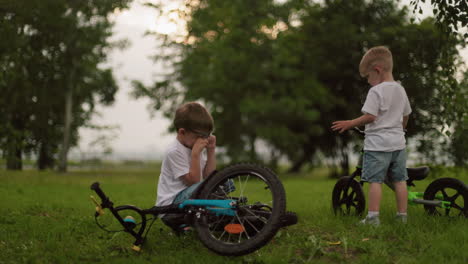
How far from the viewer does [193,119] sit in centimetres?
412

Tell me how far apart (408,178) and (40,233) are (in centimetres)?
406

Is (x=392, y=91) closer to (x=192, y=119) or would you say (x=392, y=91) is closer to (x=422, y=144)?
(x=192, y=119)

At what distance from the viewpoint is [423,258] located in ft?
11.4

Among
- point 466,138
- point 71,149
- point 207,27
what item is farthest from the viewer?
point 71,149

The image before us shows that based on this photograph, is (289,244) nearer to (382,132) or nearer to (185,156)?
(185,156)

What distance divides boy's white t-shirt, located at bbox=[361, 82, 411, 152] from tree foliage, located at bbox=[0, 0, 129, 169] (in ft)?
15.9

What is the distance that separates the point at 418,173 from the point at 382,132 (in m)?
0.73

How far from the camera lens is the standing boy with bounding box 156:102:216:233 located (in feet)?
13.2

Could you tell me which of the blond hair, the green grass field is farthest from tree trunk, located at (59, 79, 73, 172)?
the blond hair

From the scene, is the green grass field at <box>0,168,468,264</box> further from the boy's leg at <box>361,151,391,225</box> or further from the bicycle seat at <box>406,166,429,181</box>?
the bicycle seat at <box>406,166,429,181</box>

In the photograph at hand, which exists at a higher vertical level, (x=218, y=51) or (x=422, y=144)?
(x=218, y=51)

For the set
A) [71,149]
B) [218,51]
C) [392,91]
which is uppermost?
[218,51]

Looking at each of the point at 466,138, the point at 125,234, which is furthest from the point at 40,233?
the point at 466,138

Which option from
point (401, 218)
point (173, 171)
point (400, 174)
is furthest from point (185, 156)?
point (401, 218)
